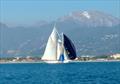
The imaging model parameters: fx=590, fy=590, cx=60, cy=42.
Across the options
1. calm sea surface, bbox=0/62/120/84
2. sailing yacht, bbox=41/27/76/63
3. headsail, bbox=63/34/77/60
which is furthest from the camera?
sailing yacht, bbox=41/27/76/63

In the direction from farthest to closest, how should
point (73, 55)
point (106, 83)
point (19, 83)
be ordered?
point (73, 55) < point (19, 83) < point (106, 83)

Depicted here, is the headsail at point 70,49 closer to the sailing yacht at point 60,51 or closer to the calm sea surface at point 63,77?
the sailing yacht at point 60,51

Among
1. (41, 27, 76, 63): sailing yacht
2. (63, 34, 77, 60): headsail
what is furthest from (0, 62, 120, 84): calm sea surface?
(41, 27, 76, 63): sailing yacht

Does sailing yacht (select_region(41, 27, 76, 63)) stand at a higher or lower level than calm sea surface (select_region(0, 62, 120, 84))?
higher

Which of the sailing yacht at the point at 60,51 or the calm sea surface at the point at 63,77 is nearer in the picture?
the calm sea surface at the point at 63,77

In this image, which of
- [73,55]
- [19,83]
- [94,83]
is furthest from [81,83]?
[73,55]

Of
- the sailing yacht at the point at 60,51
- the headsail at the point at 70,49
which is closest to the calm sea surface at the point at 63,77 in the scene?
the headsail at the point at 70,49

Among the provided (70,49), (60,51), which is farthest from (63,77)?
(60,51)

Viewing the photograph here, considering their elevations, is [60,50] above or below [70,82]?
above

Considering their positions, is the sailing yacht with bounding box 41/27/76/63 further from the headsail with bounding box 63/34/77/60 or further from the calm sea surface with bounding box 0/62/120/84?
the calm sea surface with bounding box 0/62/120/84

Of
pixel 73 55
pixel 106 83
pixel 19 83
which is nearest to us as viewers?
pixel 106 83

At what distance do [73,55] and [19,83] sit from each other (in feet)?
387

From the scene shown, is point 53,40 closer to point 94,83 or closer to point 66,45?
point 66,45

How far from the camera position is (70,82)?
76688 mm
